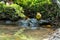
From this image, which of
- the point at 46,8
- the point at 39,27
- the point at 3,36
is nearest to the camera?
the point at 3,36

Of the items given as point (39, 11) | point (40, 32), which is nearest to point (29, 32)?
point (40, 32)

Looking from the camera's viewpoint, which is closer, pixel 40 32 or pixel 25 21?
pixel 40 32

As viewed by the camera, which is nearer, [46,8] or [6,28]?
[6,28]

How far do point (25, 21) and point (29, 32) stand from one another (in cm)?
143

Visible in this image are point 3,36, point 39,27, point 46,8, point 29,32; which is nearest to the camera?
point 3,36

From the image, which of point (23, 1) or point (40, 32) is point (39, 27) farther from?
point (23, 1)

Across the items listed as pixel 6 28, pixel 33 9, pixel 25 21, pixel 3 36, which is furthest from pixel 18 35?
pixel 33 9

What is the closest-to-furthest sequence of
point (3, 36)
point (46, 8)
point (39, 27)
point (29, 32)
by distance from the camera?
point (3, 36), point (29, 32), point (39, 27), point (46, 8)

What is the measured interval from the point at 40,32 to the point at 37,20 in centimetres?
148

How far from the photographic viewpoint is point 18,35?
9.38m

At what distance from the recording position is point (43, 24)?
1119cm

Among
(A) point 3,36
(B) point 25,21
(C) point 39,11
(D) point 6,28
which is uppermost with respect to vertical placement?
(C) point 39,11

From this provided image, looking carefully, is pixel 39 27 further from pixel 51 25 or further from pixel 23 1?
pixel 23 1

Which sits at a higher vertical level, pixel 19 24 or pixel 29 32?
pixel 19 24
